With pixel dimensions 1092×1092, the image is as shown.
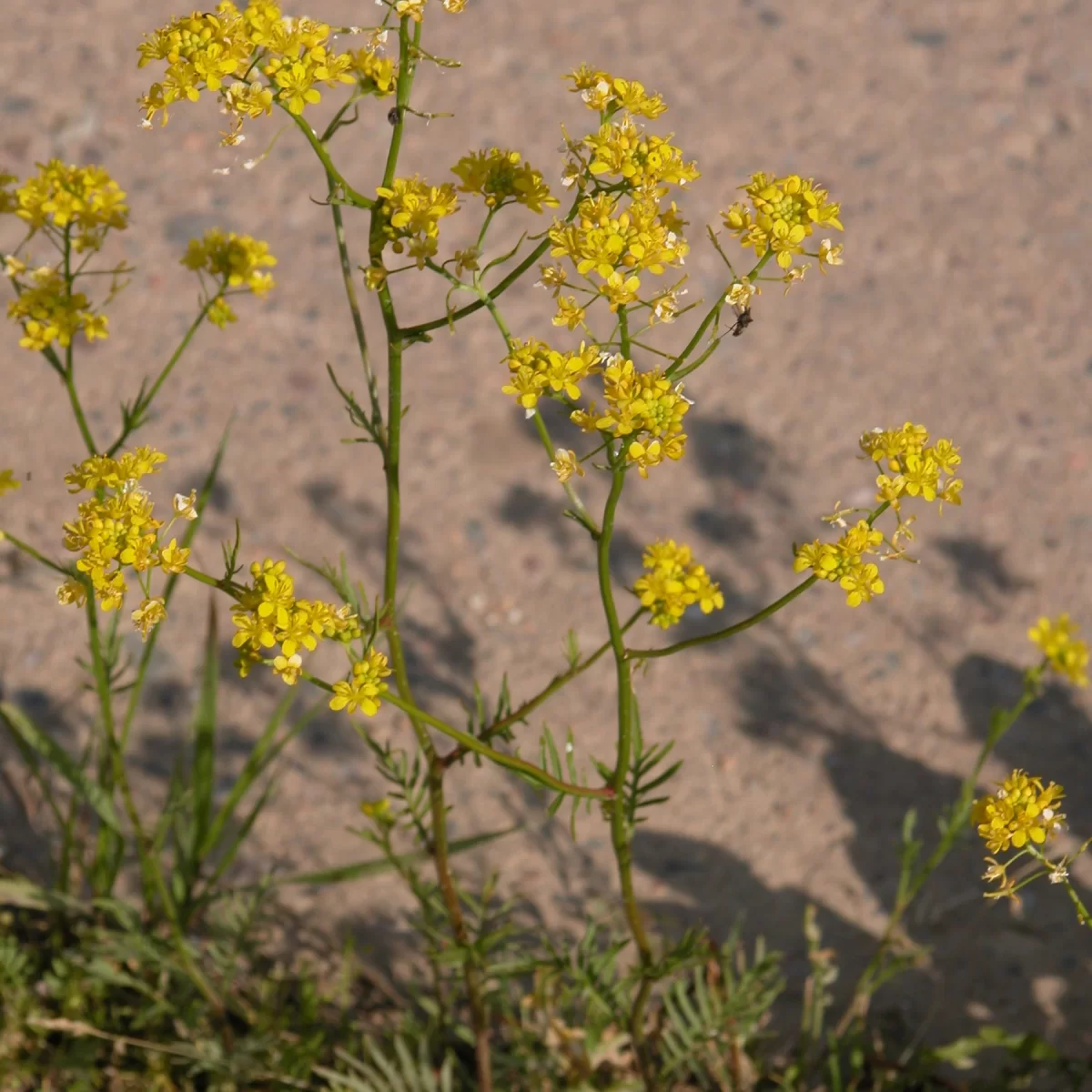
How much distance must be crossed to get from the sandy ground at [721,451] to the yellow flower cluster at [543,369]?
1490mm

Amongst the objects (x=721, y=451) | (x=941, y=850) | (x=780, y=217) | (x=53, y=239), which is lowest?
(x=941, y=850)

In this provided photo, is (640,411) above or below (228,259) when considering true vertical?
below

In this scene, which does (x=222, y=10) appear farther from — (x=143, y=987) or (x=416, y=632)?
(x=416, y=632)

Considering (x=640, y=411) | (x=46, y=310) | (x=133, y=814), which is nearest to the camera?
(x=640, y=411)

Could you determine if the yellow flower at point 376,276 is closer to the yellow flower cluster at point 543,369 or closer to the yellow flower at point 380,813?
the yellow flower cluster at point 543,369

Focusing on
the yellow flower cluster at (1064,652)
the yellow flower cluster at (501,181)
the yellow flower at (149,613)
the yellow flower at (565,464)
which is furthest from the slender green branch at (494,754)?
the yellow flower cluster at (1064,652)

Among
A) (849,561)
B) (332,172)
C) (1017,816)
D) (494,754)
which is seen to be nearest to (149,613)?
(494,754)

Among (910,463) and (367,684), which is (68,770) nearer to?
(367,684)

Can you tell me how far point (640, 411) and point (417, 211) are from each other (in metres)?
0.31

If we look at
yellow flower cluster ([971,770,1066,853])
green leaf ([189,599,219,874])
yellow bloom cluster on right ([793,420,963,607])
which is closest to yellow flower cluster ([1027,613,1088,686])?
yellow flower cluster ([971,770,1066,853])

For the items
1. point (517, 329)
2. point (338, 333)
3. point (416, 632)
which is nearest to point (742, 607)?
point (416, 632)

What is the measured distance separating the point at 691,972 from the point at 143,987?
1.02m

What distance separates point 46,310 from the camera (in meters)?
1.69

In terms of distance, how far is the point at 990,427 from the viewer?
327 cm
